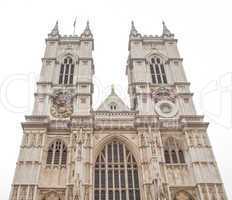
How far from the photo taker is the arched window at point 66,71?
1209 inches

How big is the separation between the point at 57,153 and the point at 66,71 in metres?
10.2

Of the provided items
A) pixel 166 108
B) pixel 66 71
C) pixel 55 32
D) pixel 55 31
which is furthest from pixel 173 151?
pixel 55 31

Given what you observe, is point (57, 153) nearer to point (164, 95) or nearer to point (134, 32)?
point (164, 95)

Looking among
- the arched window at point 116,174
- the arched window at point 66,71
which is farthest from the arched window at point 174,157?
the arched window at point 66,71

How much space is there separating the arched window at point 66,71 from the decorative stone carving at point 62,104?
1.83 meters

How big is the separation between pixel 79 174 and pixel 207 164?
33.7ft

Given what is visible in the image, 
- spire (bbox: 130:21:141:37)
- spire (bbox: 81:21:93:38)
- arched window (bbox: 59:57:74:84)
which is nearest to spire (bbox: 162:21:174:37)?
spire (bbox: 130:21:141:37)

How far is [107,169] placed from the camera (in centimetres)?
2394

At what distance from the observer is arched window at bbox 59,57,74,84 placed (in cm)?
Result: 3070

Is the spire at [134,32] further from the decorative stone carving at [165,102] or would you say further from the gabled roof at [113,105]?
the gabled roof at [113,105]

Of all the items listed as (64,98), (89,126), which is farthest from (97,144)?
(64,98)

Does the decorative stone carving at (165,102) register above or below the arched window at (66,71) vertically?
below

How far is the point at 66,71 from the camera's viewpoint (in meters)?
31.7

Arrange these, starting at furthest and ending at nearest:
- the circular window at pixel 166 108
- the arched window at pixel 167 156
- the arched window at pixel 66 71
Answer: the arched window at pixel 66 71 < the circular window at pixel 166 108 < the arched window at pixel 167 156
